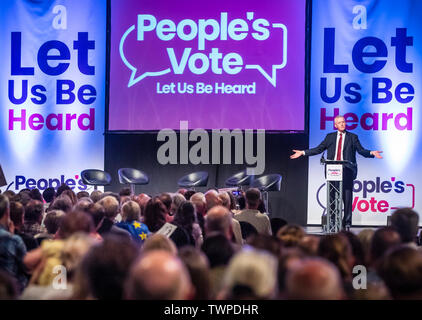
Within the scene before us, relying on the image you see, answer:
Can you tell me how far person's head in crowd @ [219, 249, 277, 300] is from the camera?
2.31m

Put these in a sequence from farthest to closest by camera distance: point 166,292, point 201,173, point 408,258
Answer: point 201,173 < point 408,258 < point 166,292

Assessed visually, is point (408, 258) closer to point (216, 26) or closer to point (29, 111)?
point (216, 26)

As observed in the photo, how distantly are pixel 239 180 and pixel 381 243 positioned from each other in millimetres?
6542

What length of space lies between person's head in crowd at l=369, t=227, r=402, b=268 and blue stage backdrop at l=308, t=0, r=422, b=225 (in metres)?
7.01

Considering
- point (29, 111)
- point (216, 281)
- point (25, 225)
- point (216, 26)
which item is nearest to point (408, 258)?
point (216, 281)

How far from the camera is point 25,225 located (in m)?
4.82

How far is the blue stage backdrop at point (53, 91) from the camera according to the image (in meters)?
10.8

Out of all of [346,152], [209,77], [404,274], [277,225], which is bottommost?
[277,225]

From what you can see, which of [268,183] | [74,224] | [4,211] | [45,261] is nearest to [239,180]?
[268,183]

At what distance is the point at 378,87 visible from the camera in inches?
404

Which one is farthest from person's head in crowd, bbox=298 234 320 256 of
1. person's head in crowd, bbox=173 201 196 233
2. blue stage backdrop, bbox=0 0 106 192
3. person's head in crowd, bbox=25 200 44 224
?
blue stage backdrop, bbox=0 0 106 192

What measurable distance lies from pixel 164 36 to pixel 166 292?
8.69 meters

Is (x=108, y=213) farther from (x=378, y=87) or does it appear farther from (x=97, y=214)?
(x=378, y=87)

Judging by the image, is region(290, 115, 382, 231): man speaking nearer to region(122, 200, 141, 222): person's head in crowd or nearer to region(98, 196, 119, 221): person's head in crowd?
region(98, 196, 119, 221): person's head in crowd
